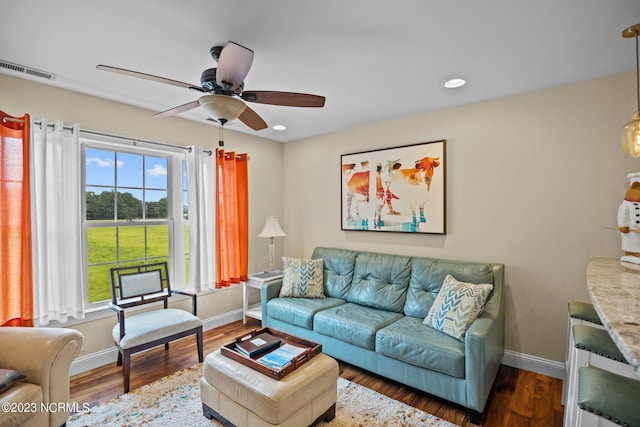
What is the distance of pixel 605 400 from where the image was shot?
108cm

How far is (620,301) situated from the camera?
112 cm

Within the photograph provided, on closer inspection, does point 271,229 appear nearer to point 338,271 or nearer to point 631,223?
point 338,271

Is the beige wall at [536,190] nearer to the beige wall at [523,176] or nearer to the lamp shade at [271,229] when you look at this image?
the beige wall at [523,176]

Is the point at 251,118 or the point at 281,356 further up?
the point at 251,118

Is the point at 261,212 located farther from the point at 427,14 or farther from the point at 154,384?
the point at 427,14

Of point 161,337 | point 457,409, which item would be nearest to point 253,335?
point 161,337

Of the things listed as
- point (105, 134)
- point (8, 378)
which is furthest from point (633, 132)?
point (105, 134)

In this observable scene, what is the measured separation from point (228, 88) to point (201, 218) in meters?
2.02

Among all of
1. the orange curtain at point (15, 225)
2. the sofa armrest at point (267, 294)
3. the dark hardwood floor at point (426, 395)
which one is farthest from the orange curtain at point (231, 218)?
the orange curtain at point (15, 225)

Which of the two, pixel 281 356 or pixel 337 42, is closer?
pixel 337 42

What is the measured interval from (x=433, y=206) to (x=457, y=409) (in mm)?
1779

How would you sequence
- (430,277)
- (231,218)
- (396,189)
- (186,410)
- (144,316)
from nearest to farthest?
(186,410) → (144,316) → (430,277) → (396,189) → (231,218)

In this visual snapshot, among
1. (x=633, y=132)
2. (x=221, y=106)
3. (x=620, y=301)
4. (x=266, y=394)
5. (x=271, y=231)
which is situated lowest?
(x=266, y=394)

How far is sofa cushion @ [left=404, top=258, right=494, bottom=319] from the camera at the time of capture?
2.67 m
